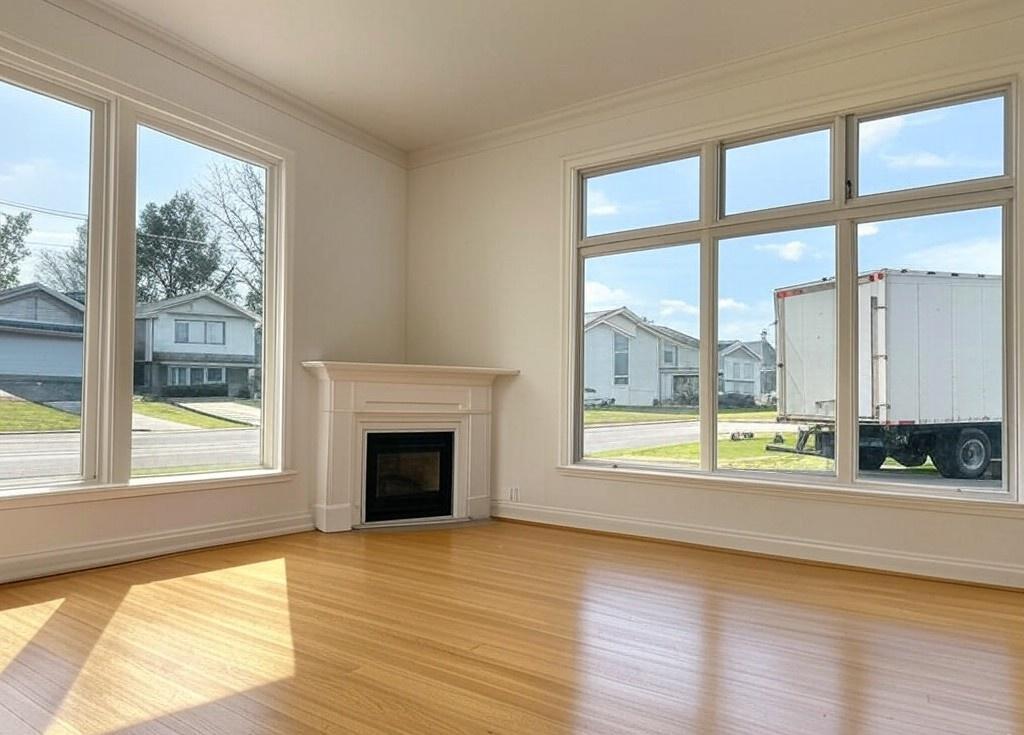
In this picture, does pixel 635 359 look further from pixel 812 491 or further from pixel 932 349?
pixel 932 349

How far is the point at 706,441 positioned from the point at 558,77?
2.71 metres

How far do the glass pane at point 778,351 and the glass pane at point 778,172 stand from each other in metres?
0.23

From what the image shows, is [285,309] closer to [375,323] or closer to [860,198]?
[375,323]

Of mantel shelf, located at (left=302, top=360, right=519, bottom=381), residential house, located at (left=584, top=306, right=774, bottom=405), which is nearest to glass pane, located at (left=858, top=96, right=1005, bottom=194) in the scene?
residential house, located at (left=584, top=306, right=774, bottom=405)

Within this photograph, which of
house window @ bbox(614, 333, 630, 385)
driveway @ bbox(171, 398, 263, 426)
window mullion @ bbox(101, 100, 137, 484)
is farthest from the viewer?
house window @ bbox(614, 333, 630, 385)

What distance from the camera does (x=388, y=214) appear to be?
560cm

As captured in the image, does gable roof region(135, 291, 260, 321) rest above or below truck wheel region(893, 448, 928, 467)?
above

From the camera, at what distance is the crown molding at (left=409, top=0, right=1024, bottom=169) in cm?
353

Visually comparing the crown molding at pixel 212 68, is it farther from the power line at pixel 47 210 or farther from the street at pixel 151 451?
the street at pixel 151 451

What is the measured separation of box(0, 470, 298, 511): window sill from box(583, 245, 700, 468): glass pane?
2.37m

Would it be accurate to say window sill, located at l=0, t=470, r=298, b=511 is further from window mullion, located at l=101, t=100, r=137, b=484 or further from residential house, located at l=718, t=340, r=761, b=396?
residential house, located at l=718, t=340, r=761, b=396

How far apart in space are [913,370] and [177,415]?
4.58 m

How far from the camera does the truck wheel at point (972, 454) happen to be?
3.57 metres

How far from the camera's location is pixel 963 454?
3.63 m
